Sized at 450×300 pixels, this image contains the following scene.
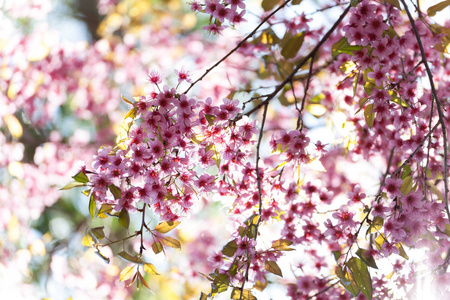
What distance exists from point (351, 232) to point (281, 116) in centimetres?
255

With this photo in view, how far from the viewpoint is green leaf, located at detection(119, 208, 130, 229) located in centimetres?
84

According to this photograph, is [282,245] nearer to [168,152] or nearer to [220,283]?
[220,283]

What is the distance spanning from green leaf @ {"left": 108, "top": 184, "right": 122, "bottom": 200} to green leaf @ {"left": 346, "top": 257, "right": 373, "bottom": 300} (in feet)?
1.53

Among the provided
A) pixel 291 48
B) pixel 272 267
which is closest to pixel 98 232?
pixel 272 267

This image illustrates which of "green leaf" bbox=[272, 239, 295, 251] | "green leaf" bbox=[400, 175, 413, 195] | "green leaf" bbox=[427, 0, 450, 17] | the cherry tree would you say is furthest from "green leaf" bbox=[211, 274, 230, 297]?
"green leaf" bbox=[427, 0, 450, 17]

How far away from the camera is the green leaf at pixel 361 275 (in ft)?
2.74

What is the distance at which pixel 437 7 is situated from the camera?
1.09 meters

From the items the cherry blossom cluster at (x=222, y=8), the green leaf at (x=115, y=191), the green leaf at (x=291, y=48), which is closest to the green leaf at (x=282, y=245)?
the green leaf at (x=115, y=191)

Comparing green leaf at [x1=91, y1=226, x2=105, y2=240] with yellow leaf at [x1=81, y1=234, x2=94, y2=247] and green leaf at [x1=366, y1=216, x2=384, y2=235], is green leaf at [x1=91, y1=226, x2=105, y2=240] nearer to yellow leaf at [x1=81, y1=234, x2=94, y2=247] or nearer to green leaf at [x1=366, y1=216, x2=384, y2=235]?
yellow leaf at [x1=81, y1=234, x2=94, y2=247]

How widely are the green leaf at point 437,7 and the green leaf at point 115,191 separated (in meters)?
0.87

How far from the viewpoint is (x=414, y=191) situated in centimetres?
92

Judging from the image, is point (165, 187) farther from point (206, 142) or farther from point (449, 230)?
point (449, 230)

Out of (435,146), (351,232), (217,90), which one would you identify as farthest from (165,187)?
(217,90)

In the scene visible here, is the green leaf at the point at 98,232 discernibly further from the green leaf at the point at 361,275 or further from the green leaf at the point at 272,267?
the green leaf at the point at 361,275
